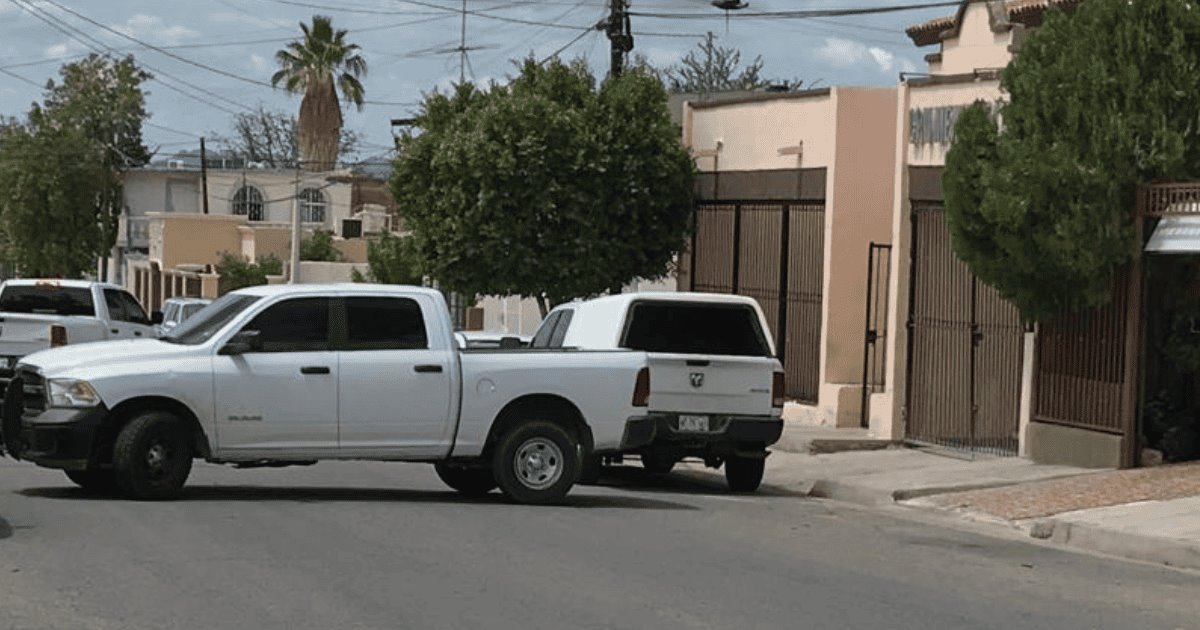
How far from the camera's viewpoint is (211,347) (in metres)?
16.0

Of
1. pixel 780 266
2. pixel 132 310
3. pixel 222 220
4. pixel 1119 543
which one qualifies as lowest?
pixel 1119 543

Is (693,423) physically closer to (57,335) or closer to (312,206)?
(57,335)

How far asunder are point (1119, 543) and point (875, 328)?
456 inches

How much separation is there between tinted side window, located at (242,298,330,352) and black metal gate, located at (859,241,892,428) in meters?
12.3

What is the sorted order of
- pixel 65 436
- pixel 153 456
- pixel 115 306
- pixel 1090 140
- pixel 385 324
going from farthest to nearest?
pixel 115 306, pixel 1090 140, pixel 385 324, pixel 153 456, pixel 65 436

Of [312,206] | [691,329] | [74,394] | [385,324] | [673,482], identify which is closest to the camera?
[74,394]

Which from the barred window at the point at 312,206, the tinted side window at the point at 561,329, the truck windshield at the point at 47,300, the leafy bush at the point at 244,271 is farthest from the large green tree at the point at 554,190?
the barred window at the point at 312,206

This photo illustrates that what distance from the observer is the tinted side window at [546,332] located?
21875 millimetres

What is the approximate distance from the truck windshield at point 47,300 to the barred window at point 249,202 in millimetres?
63494

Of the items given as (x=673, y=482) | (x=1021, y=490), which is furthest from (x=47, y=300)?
(x=1021, y=490)

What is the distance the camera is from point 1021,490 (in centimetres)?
1967

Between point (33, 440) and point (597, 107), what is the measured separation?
16846 millimetres

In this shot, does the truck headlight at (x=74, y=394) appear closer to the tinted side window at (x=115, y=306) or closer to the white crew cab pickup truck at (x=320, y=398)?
the white crew cab pickup truck at (x=320, y=398)

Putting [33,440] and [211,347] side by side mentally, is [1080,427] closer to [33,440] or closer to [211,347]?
[211,347]
